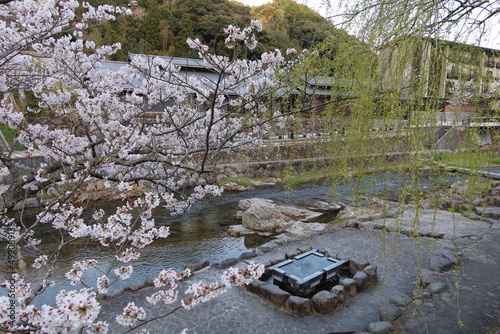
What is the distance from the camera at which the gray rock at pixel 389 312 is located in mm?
4153

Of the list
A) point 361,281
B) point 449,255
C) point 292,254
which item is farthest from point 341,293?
point 449,255

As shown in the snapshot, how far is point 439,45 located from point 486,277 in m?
4.83

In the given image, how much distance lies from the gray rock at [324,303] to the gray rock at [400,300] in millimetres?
878

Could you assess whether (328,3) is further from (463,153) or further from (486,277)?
(486,277)

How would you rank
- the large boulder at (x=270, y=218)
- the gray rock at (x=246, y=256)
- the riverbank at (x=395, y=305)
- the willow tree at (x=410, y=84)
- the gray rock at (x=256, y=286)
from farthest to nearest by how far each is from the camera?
the large boulder at (x=270, y=218)
the gray rock at (x=246, y=256)
the gray rock at (x=256, y=286)
the riverbank at (x=395, y=305)
the willow tree at (x=410, y=84)

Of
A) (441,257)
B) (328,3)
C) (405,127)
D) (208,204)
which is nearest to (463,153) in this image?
(405,127)

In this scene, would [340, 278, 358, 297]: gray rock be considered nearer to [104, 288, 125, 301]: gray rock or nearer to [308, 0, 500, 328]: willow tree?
[308, 0, 500, 328]: willow tree

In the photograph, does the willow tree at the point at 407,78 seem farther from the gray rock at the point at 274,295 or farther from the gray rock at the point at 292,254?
the gray rock at the point at 292,254

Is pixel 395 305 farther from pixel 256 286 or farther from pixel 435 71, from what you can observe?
pixel 435 71

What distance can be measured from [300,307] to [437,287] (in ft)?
7.37

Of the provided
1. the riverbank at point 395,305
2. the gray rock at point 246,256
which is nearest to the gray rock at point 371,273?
the riverbank at point 395,305

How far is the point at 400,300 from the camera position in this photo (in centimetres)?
450

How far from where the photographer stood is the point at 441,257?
19.7 feet

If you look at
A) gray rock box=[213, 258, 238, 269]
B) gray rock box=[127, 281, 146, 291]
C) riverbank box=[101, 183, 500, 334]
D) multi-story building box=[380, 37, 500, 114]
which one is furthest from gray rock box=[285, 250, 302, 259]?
multi-story building box=[380, 37, 500, 114]
